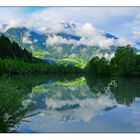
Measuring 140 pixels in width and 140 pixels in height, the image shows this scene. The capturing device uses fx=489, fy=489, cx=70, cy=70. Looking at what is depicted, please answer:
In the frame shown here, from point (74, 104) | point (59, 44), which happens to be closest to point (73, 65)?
point (59, 44)

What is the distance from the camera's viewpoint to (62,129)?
6891 mm

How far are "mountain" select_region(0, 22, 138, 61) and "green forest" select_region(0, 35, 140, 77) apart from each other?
90 mm

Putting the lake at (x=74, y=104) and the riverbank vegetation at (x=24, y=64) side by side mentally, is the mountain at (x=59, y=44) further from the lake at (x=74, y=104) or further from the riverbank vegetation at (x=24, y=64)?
the lake at (x=74, y=104)

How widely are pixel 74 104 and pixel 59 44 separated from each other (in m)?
1.04

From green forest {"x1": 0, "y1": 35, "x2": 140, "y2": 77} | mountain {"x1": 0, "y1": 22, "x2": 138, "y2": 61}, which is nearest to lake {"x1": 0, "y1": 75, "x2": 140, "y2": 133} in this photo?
green forest {"x1": 0, "y1": 35, "x2": 140, "y2": 77}

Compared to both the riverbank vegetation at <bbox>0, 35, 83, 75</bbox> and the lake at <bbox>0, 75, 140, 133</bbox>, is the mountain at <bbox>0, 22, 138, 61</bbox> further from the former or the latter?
the lake at <bbox>0, 75, 140, 133</bbox>

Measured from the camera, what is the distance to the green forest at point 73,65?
7539 mm

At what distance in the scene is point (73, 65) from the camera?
299 inches

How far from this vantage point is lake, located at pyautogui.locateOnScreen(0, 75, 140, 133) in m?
7.01

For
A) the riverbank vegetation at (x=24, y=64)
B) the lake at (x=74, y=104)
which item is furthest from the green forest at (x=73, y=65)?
the lake at (x=74, y=104)

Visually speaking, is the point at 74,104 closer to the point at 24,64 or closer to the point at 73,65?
the point at 73,65

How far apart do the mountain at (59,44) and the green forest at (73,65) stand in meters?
0.09

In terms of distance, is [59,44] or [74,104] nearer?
[59,44]

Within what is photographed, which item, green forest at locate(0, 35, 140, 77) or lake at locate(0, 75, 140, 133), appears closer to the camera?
lake at locate(0, 75, 140, 133)
